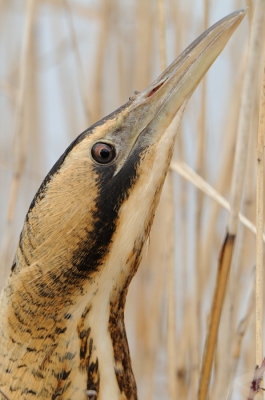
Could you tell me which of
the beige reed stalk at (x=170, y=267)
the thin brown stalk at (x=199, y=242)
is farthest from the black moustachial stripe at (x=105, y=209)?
the thin brown stalk at (x=199, y=242)

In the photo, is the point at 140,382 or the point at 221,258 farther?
the point at 140,382

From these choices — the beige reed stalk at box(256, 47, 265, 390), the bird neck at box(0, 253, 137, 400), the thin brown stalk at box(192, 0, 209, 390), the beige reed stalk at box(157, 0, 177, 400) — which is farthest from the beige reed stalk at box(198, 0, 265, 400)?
the thin brown stalk at box(192, 0, 209, 390)

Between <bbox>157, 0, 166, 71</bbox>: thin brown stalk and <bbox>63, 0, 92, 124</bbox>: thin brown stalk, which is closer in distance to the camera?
<bbox>157, 0, 166, 71</bbox>: thin brown stalk

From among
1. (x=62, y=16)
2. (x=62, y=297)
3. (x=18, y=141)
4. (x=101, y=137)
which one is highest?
(x=62, y=16)

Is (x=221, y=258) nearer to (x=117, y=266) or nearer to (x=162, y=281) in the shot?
(x=117, y=266)

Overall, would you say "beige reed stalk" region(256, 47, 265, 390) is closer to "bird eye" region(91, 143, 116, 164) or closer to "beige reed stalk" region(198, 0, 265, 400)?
"beige reed stalk" region(198, 0, 265, 400)

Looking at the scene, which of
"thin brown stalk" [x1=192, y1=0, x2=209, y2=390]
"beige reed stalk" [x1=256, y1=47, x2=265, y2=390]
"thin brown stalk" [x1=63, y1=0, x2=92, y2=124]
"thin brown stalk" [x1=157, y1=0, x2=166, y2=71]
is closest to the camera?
"beige reed stalk" [x1=256, y1=47, x2=265, y2=390]

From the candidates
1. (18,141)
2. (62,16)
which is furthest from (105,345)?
(62,16)
